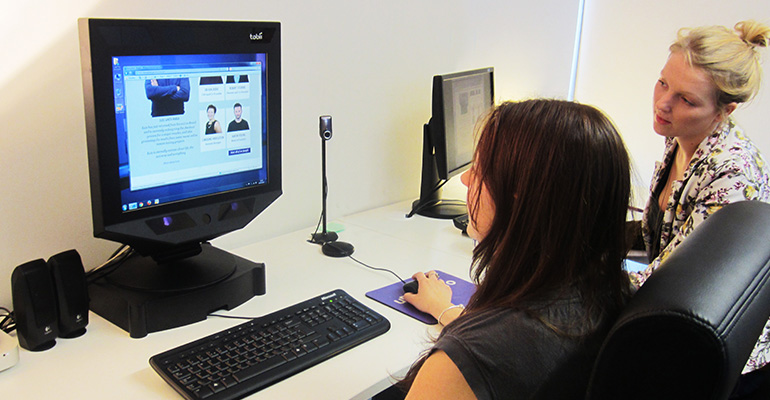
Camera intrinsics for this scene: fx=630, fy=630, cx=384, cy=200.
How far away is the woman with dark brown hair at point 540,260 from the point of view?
2.71ft

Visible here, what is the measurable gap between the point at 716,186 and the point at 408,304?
2.71 feet

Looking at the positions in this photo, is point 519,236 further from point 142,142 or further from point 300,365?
point 142,142

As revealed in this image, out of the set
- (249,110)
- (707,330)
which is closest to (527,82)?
(249,110)

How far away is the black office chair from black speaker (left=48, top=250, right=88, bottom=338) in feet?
3.24

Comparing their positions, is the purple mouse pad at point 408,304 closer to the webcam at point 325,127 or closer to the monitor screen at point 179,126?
the monitor screen at point 179,126

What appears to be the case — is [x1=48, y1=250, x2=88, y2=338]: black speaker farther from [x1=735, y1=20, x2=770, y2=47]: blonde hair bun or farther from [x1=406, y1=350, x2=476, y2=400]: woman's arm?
[x1=735, y1=20, x2=770, y2=47]: blonde hair bun

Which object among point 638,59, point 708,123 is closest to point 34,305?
point 708,123

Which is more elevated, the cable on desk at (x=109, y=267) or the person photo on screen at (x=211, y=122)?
→ the person photo on screen at (x=211, y=122)

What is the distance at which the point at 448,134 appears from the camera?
2125 mm

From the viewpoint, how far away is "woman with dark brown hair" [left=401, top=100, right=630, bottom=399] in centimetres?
83

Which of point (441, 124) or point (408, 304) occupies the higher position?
point (441, 124)

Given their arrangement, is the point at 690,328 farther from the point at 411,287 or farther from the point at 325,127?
the point at 325,127

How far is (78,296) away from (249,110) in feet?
1.72

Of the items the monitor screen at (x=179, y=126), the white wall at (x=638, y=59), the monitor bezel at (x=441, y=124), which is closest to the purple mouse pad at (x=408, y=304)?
the monitor screen at (x=179, y=126)
